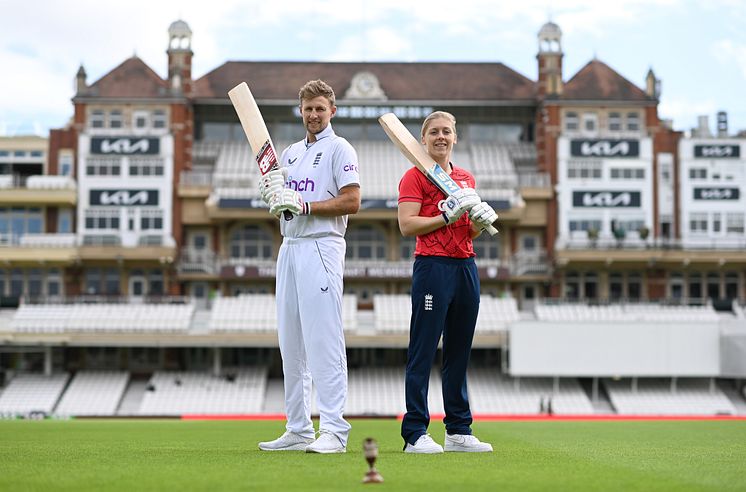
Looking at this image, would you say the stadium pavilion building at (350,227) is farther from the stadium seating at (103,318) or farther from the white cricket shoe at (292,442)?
the white cricket shoe at (292,442)

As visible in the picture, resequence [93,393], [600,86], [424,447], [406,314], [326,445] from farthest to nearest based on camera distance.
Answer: [600,86], [406,314], [93,393], [424,447], [326,445]

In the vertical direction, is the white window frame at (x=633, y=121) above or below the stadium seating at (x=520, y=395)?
above

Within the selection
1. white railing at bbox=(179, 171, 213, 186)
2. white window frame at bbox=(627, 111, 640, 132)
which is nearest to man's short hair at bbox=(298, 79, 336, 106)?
white railing at bbox=(179, 171, 213, 186)

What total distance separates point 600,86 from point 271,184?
4794cm

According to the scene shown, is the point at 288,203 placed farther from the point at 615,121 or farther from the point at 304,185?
the point at 615,121

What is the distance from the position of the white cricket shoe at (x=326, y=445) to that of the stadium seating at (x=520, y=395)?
35.4 m

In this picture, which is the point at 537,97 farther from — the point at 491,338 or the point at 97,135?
the point at 97,135

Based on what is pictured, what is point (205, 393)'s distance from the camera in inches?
1845

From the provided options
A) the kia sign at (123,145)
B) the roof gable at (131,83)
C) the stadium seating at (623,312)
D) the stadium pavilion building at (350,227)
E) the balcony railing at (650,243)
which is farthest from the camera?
the roof gable at (131,83)

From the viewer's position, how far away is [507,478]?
6.51 meters

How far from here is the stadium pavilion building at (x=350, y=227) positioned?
49.3 metres

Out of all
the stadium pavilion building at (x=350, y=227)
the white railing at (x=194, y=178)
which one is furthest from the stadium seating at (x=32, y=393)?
the white railing at (x=194, y=178)

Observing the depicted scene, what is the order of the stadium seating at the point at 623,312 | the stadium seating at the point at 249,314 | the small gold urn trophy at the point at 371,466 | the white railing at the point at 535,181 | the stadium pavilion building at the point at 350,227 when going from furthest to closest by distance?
the white railing at the point at 535,181, the stadium seating at the point at 623,312, the stadium pavilion building at the point at 350,227, the stadium seating at the point at 249,314, the small gold urn trophy at the point at 371,466

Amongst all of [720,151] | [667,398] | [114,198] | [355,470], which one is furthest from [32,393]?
[355,470]
